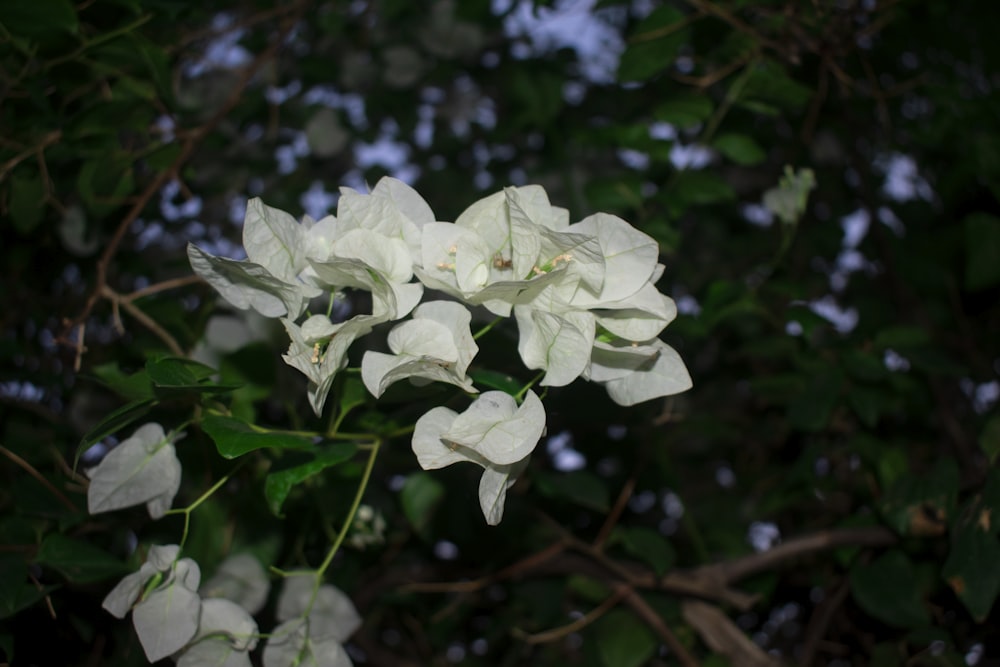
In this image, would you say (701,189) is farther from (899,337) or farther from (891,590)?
(891,590)

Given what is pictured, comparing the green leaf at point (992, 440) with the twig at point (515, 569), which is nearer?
the green leaf at point (992, 440)

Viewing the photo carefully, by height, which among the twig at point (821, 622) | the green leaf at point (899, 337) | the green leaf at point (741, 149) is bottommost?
the twig at point (821, 622)

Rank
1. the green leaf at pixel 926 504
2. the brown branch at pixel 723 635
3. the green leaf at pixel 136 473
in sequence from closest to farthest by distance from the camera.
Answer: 1. the green leaf at pixel 136 473
2. the green leaf at pixel 926 504
3. the brown branch at pixel 723 635

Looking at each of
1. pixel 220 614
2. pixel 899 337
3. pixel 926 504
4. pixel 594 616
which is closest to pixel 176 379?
pixel 220 614

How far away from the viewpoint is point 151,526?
0.81 meters

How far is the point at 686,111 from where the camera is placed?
1.00m

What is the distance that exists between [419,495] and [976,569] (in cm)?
55

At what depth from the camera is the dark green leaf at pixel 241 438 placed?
55cm

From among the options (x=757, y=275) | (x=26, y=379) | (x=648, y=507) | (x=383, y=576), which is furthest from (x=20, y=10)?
(x=648, y=507)

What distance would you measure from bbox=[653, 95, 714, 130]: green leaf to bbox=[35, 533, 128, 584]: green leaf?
30.8 inches

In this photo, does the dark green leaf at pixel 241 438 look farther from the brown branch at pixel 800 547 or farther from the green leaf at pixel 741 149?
the green leaf at pixel 741 149

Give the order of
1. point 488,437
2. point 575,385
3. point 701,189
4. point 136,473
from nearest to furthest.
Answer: point 488,437, point 136,473, point 575,385, point 701,189

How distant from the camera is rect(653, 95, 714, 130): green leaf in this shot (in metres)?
0.99

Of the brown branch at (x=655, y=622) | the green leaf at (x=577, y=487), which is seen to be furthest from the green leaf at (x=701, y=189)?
Answer: the brown branch at (x=655, y=622)
